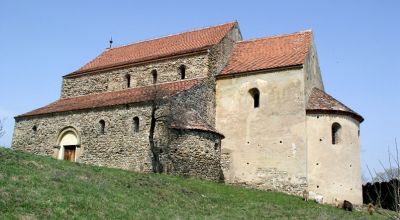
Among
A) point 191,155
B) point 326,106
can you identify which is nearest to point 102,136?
point 191,155

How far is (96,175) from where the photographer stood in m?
19.2

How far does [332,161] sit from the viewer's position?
25.9 m

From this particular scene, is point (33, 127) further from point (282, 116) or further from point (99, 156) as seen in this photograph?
point (282, 116)

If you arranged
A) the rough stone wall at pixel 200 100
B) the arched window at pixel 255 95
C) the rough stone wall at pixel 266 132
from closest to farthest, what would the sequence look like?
the rough stone wall at pixel 266 132 < the rough stone wall at pixel 200 100 < the arched window at pixel 255 95

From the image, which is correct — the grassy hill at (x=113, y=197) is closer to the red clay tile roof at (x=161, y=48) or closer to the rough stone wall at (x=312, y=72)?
the rough stone wall at (x=312, y=72)

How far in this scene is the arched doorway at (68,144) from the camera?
28984mm

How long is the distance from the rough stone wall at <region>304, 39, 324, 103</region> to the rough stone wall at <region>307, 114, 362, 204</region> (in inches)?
85.1

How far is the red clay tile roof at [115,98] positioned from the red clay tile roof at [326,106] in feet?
22.6

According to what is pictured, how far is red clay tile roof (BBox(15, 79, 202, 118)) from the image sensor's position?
27.5 m

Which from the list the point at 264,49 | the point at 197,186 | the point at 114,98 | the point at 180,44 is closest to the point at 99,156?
the point at 114,98

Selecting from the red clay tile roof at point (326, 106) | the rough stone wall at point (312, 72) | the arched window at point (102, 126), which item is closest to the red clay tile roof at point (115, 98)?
the arched window at point (102, 126)

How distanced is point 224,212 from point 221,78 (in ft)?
44.9

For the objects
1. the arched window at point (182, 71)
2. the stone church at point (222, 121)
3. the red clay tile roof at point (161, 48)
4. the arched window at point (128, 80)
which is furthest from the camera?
the arched window at point (128, 80)

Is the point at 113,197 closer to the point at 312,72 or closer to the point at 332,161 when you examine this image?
the point at 332,161
